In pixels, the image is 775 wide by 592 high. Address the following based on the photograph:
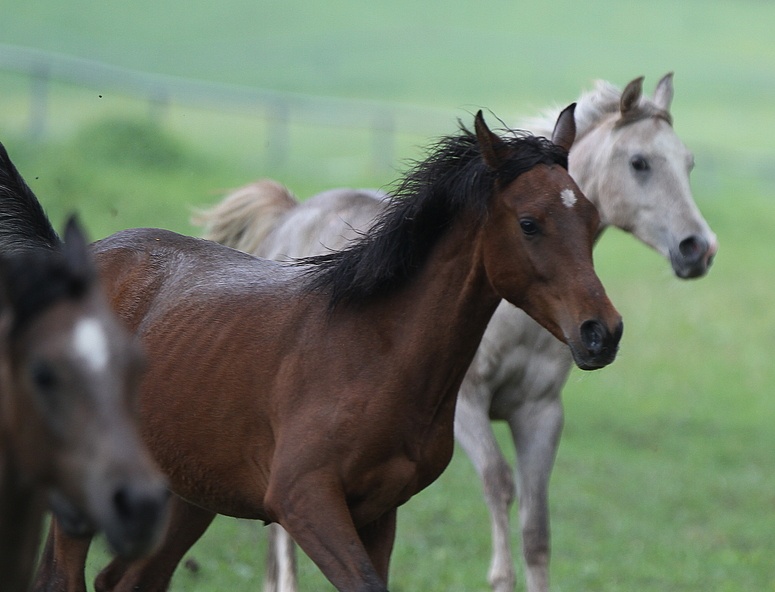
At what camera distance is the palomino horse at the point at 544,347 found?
6.74 m

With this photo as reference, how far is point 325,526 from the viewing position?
175 inches

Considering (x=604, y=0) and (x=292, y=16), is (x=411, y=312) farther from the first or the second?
(x=604, y=0)

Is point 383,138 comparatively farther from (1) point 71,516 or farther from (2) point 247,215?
(1) point 71,516

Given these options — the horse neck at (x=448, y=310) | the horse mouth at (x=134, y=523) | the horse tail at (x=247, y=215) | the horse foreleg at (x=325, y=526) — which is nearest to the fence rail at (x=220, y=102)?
the horse tail at (x=247, y=215)

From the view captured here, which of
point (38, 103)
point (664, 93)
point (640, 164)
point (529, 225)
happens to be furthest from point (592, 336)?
point (38, 103)

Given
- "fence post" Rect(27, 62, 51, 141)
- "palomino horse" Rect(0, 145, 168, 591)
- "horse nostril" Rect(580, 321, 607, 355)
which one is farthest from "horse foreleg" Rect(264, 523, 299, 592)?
"fence post" Rect(27, 62, 51, 141)

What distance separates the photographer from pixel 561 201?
4602 millimetres

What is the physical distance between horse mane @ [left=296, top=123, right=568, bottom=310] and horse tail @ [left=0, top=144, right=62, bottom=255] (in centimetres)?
113

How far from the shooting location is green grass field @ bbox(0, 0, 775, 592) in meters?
9.09

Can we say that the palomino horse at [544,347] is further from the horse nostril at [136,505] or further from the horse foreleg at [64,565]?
the horse nostril at [136,505]

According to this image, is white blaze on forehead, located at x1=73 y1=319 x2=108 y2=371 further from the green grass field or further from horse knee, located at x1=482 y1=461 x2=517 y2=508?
the green grass field

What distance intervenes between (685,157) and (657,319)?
1202 centimetres

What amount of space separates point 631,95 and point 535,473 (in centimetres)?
203

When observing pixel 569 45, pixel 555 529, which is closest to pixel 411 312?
pixel 555 529
